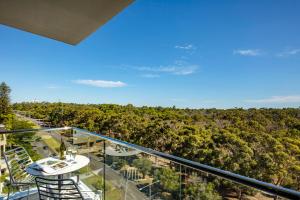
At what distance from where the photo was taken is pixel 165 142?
21031mm

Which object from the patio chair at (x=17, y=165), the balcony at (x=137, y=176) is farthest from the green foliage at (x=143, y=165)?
the patio chair at (x=17, y=165)

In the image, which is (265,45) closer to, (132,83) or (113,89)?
(132,83)

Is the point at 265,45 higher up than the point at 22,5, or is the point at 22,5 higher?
the point at 265,45

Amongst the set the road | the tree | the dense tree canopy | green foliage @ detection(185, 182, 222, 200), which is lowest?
the dense tree canopy

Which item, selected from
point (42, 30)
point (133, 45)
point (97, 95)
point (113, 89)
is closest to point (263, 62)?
point (133, 45)

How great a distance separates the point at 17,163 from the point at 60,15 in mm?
2401

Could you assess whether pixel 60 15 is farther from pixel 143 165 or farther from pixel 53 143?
pixel 53 143

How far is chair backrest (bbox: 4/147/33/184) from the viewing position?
9.90 feet

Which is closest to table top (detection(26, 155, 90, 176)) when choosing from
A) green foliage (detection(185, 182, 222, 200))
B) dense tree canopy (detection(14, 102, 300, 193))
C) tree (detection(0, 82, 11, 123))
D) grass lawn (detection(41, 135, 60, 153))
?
grass lawn (detection(41, 135, 60, 153))

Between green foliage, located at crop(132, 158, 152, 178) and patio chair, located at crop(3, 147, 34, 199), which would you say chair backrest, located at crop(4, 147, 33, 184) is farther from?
green foliage, located at crop(132, 158, 152, 178)

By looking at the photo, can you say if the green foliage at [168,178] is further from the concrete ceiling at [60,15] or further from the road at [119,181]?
the concrete ceiling at [60,15]

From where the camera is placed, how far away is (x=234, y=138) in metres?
17.5

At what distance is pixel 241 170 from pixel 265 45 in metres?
13.2

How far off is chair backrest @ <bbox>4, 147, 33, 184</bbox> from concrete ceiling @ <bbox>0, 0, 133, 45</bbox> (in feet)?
6.28
